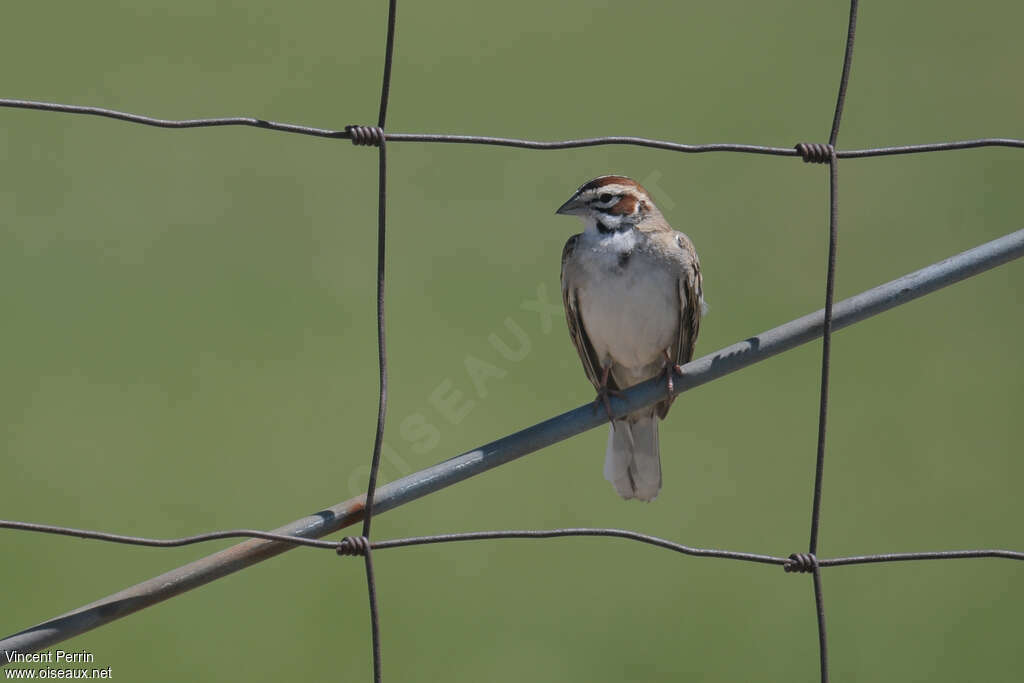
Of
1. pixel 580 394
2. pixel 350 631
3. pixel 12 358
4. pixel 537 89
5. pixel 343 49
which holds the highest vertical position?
pixel 343 49

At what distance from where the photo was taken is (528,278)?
10.1 metres

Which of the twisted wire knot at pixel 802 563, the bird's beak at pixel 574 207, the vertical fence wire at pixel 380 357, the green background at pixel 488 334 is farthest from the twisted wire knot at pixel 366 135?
the green background at pixel 488 334

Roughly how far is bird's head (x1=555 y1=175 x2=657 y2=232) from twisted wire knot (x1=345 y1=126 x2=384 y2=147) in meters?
→ 1.39

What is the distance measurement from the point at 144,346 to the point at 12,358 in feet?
3.09

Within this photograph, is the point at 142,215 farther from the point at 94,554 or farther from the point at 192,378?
the point at 94,554

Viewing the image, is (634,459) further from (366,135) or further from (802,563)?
(366,135)

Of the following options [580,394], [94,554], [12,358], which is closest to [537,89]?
[580,394]

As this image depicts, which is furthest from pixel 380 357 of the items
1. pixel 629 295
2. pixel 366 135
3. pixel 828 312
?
pixel 629 295

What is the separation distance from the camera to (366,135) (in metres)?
2.39

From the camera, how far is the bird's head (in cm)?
373

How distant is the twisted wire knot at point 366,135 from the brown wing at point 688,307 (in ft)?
4.87

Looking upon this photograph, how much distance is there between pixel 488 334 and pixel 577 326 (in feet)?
19.4

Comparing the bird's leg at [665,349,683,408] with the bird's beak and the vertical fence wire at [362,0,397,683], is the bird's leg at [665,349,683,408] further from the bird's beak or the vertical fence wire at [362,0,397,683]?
the vertical fence wire at [362,0,397,683]

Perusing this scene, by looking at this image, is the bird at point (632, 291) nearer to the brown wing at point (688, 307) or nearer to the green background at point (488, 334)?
the brown wing at point (688, 307)
